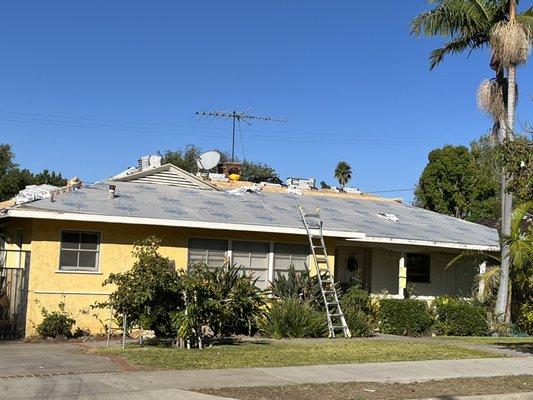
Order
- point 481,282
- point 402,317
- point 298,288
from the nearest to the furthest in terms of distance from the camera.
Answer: point 298,288 → point 402,317 → point 481,282

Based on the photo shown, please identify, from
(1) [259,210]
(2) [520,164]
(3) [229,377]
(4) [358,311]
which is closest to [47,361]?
(3) [229,377]

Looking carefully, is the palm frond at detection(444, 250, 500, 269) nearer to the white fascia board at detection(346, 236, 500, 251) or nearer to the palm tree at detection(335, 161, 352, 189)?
the white fascia board at detection(346, 236, 500, 251)

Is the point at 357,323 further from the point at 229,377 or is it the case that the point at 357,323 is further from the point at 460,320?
the point at 229,377

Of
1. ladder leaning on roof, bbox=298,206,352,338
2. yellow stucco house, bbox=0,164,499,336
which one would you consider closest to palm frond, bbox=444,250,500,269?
yellow stucco house, bbox=0,164,499,336

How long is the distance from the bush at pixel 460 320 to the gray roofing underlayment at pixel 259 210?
2081mm

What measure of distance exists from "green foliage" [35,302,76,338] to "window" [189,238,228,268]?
3.38 meters

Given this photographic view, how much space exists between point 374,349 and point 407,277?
313 inches

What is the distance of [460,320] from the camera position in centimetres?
1938

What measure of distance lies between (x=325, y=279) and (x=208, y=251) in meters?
3.14

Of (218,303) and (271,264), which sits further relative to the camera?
(271,264)

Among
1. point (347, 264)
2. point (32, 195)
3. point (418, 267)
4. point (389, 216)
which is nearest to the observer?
point (32, 195)

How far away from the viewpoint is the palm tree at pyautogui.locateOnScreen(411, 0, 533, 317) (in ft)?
64.3

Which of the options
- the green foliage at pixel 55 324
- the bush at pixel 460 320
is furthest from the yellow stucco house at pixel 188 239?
the bush at pixel 460 320

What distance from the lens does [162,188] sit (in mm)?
20984
